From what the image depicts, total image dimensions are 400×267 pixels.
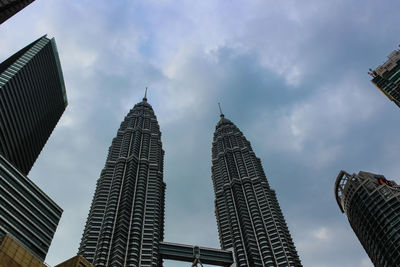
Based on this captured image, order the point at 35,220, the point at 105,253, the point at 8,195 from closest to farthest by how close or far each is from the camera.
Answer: the point at 8,195, the point at 35,220, the point at 105,253

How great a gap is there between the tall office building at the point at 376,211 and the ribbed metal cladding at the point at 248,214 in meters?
29.2

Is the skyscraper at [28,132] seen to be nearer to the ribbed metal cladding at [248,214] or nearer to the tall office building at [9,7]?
the tall office building at [9,7]

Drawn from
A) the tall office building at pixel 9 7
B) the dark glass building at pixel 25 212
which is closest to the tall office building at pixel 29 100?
the dark glass building at pixel 25 212

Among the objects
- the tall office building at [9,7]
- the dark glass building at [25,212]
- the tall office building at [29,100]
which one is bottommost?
the dark glass building at [25,212]

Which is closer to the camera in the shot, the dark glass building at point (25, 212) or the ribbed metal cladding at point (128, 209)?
the dark glass building at point (25, 212)

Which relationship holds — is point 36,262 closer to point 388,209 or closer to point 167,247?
point 167,247

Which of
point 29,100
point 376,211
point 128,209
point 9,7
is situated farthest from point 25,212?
point 376,211

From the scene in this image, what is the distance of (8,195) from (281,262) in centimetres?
9813

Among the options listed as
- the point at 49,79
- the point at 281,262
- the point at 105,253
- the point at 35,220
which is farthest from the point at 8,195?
the point at 281,262

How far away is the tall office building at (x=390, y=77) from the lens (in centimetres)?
14150

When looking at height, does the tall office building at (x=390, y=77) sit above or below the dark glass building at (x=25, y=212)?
above

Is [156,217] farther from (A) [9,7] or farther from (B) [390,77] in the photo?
(B) [390,77]

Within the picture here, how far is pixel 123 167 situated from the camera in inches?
6225

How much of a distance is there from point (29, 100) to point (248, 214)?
348 ft
